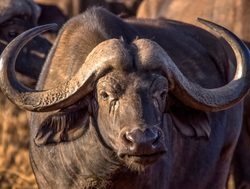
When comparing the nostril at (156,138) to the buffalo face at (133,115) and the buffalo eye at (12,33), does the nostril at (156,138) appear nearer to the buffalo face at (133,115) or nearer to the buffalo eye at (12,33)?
the buffalo face at (133,115)

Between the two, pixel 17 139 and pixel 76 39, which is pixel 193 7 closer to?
pixel 17 139

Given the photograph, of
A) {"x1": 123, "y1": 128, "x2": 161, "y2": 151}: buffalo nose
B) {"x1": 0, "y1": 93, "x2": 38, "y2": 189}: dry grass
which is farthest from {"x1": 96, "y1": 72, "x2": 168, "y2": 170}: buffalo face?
{"x1": 0, "y1": 93, "x2": 38, "y2": 189}: dry grass

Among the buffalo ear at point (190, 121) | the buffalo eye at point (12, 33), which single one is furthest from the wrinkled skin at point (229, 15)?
the buffalo ear at point (190, 121)

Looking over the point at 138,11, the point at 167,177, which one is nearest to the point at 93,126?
the point at 167,177

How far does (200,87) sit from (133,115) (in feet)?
2.69

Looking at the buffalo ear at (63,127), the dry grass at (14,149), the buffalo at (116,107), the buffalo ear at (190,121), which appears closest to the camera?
the buffalo at (116,107)

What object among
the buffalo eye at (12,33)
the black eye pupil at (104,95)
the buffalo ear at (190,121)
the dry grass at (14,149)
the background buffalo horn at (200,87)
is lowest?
the dry grass at (14,149)

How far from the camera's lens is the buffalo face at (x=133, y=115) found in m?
6.84

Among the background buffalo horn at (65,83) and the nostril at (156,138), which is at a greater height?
the background buffalo horn at (65,83)

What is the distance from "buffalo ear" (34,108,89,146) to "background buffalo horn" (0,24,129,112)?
0.13m

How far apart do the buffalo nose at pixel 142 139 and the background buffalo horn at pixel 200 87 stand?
0.47 meters

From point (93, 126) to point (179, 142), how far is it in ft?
2.41

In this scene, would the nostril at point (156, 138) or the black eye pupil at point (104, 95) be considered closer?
the nostril at point (156, 138)

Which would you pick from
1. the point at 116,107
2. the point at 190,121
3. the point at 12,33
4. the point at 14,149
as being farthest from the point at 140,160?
the point at 14,149
